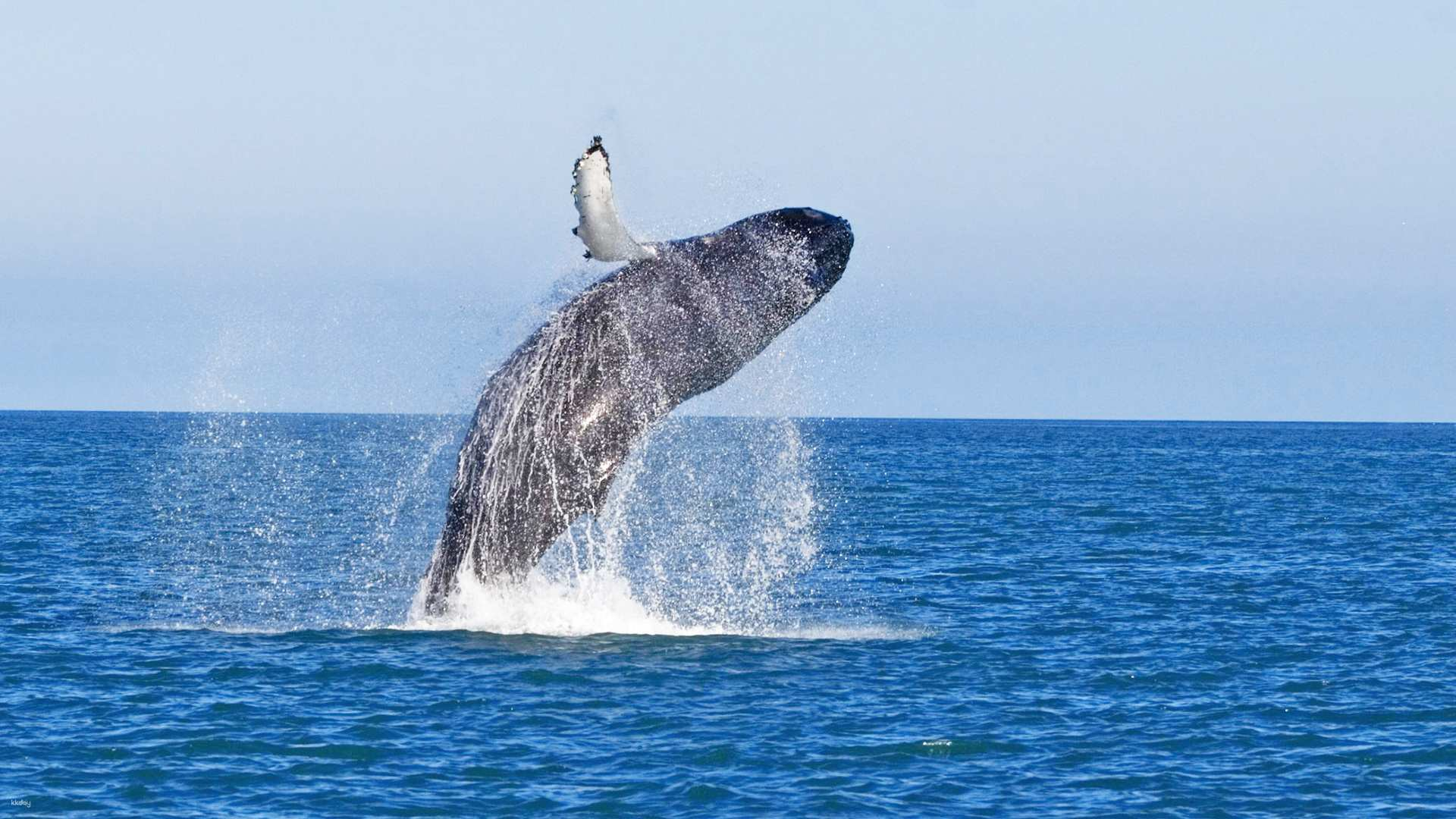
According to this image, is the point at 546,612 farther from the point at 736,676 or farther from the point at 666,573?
the point at 666,573

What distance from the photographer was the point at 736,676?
19797 mm

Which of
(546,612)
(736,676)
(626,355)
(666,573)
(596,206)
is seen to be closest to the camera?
(596,206)

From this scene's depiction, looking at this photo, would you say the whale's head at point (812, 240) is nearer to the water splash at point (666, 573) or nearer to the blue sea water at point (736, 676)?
the water splash at point (666, 573)

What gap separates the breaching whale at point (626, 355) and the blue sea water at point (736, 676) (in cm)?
120

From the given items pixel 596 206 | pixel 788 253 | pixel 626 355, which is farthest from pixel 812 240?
pixel 596 206

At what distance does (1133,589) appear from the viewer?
104 ft

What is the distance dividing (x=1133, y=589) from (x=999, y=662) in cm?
1026

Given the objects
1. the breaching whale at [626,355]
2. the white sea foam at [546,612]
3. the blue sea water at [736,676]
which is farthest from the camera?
the white sea foam at [546,612]

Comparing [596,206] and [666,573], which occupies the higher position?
[596,206]

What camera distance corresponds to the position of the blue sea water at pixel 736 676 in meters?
15.6

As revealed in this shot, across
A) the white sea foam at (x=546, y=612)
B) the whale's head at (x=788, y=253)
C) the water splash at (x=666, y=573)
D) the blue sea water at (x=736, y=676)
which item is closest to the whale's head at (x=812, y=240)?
the whale's head at (x=788, y=253)

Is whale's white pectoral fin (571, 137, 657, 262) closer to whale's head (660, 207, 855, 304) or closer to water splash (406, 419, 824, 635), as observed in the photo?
whale's head (660, 207, 855, 304)

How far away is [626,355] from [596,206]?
263 centimetres

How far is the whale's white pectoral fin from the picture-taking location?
15750mm
